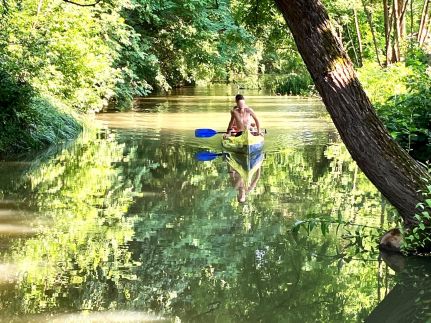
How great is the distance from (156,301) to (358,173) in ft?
22.8

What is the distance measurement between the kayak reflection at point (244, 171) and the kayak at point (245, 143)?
120mm

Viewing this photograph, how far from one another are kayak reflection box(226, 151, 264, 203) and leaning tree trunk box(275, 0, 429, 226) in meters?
3.35

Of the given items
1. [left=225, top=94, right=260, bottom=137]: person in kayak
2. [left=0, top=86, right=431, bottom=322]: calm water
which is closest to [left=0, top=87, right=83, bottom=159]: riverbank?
[left=0, top=86, right=431, bottom=322]: calm water

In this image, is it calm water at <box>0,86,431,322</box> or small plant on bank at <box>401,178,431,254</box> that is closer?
calm water at <box>0,86,431,322</box>

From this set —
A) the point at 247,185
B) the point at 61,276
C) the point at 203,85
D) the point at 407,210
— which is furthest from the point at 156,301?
the point at 203,85

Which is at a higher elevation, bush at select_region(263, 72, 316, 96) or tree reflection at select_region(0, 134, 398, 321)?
bush at select_region(263, 72, 316, 96)

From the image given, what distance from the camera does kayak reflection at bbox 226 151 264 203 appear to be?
9.82m

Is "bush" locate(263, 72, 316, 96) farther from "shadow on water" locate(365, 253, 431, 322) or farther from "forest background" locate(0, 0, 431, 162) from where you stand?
"shadow on water" locate(365, 253, 431, 322)

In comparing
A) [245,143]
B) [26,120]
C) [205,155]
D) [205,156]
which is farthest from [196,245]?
[26,120]

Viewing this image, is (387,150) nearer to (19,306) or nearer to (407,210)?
(407,210)

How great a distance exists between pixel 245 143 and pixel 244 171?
2.08 m

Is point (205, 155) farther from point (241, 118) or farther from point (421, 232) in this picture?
point (421, 232)

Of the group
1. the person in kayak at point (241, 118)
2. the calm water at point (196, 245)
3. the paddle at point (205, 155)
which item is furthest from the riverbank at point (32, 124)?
the person in kayak at point (241, 118)

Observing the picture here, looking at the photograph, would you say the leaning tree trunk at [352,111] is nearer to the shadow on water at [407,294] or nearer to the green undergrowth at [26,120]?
the shadow on water at [407,294]
